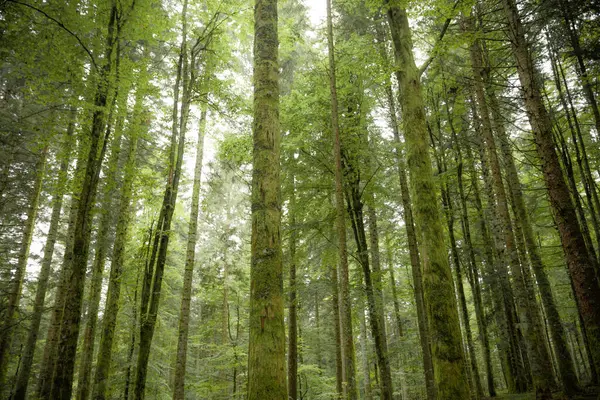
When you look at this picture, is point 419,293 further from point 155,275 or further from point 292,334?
point 155,275

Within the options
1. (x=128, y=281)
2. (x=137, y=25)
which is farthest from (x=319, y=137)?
(x=128, y=281)

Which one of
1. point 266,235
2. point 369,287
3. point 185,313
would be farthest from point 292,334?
point 266,235

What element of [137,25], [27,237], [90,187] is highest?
[137,25]

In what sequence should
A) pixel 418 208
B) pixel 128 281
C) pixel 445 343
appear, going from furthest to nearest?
pixel 128 281 < pixel 418 208 < pixel 445 343

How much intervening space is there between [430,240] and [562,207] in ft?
10.6

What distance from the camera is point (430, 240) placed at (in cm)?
527

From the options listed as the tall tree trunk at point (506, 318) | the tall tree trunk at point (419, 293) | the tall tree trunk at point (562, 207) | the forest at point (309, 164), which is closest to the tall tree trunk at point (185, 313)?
the forest at point (309, 164)

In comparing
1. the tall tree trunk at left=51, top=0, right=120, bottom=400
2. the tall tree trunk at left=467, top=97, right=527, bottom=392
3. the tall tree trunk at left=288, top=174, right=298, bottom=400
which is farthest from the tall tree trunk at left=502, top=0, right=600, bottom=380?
the tall tree trunk at left=51, top=0, right=120, bottom=400

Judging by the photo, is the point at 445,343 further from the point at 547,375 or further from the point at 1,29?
the point at 1,29

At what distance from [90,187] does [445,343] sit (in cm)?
760

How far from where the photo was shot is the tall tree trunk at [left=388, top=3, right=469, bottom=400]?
461 centimetres

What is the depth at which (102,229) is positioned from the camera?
12.0m

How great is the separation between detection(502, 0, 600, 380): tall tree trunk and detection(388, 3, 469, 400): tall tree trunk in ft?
8.81

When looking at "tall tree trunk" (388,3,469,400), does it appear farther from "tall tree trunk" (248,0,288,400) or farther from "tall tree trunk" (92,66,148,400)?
"tall tree trunk" (92,66,148,400)
